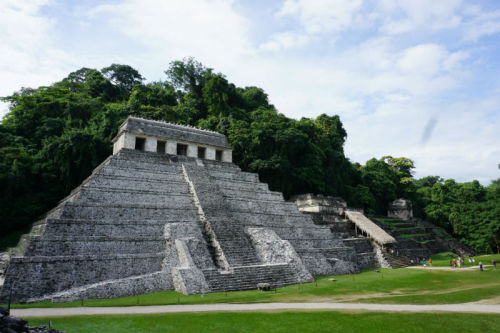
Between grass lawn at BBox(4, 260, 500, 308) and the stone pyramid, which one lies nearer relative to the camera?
grass lawn at BBox(4, 260, 500, 308)

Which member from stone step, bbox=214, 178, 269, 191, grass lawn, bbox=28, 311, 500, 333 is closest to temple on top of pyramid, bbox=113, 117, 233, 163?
stone step, bbox=214, 178, 269, 191

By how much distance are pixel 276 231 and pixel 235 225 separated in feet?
10.2

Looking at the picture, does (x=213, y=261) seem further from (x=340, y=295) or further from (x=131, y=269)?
(x=340, y=295)

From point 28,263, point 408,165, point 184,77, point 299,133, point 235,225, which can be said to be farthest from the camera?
point 408,165

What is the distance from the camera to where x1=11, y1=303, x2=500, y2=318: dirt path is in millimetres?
9688

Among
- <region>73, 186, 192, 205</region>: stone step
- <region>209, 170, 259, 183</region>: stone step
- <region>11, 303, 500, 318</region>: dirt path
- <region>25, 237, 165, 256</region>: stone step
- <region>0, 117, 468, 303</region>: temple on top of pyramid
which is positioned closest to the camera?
<region>11, 303, 500, 318</region>: dirt path

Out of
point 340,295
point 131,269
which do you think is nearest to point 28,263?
point 131,269

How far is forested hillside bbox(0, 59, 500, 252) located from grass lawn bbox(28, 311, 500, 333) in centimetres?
1896

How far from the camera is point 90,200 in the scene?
1655 cm

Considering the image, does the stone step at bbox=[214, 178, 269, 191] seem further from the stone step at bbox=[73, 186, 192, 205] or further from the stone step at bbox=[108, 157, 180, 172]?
the stone step at bbox=[73, 186, 192, 205]

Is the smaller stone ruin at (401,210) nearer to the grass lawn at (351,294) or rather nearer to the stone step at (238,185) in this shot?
the stone step at (238,185)

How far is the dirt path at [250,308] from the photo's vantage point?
9.69 meters

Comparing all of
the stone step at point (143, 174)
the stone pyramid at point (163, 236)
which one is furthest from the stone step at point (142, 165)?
Answer: the stone step at point (143, 174)

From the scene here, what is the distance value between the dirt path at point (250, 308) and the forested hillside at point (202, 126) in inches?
658
